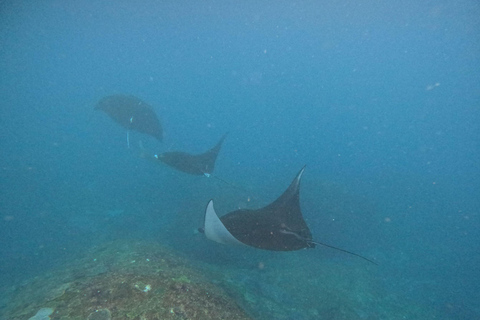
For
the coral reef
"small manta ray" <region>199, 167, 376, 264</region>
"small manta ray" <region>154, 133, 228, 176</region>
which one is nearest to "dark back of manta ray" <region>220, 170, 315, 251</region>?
"small manta ray" <region>199, 167, 376, 264</region>

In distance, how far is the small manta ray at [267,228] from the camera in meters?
3.62

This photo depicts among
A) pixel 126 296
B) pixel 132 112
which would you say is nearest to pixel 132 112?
pixel 132 112

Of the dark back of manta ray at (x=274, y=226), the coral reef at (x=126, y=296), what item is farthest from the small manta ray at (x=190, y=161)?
the coral reef at (x=126, y=296)

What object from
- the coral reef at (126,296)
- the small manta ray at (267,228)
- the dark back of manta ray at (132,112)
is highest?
the dark back of manta ray at (132,112)

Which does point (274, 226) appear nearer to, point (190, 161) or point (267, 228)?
point (267, 228)

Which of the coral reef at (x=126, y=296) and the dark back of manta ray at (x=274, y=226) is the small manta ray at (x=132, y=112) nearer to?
the coral reef at (x=126, y=296)

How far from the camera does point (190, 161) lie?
7.88 m

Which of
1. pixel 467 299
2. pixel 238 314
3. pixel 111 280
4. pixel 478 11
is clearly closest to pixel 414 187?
pixel 467 299

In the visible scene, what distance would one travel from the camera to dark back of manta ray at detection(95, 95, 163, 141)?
33.1ft

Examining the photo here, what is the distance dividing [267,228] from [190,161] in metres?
4.62

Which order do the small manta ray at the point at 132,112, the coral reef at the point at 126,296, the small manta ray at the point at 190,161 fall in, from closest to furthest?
the coral reef at the point at 126,296 < the small manta ray at the point at 190,161 < the small manta ray at the point at 132,112

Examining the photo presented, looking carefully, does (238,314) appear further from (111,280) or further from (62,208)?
(62,208)

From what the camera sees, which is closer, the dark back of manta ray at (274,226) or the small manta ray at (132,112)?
the dark back of manta ray at (274,226)

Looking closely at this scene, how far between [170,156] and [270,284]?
5246 mm
